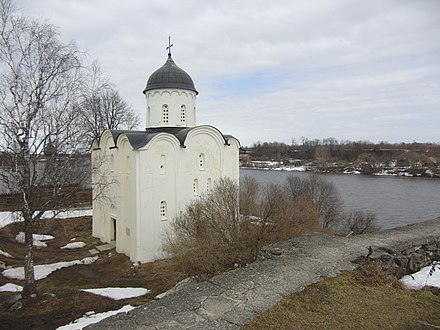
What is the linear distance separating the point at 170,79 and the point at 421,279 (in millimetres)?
11284

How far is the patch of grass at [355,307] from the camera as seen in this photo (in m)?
4.36

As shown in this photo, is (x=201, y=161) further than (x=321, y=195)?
No

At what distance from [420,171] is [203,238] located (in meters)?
44.9

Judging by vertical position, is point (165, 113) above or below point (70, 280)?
above

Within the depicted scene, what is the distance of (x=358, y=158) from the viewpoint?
6162 cm

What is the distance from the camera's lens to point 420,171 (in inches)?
1791

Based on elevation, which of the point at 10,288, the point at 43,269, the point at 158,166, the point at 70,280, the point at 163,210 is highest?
the point at 158,166

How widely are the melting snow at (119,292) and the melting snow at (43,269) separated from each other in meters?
3.01

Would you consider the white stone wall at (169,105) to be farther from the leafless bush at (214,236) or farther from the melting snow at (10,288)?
the melting snow at (10,288)

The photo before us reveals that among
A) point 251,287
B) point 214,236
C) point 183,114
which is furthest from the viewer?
point 183,114

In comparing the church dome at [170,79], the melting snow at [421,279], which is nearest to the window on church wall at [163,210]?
the church dome at [170,79]

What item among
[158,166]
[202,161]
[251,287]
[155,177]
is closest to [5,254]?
[155,177]

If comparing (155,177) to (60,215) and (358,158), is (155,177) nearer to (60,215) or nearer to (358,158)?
(60,215)

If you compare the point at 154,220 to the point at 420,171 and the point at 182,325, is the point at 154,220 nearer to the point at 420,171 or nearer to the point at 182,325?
the point at 182,325
